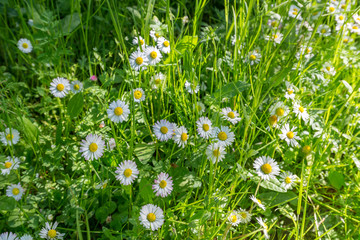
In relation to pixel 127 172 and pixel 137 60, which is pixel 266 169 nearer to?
pixel 127 172

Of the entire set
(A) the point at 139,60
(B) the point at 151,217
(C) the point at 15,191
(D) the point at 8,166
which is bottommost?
(B) the point at 151,217

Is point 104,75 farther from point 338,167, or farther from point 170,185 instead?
point 338,167

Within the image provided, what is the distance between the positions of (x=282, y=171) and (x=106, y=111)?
0.80 metres

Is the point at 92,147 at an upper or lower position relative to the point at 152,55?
lower

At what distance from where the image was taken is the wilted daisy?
1084mm

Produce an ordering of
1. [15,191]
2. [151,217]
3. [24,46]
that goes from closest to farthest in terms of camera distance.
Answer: [151,217] → [15,191] → [24,46]

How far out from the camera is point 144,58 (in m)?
1.44

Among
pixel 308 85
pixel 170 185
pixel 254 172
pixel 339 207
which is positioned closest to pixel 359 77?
pixel 308 85

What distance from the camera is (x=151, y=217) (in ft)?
3.59

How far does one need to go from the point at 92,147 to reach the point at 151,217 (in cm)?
33

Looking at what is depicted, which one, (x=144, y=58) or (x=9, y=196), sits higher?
(x=144, y=58)

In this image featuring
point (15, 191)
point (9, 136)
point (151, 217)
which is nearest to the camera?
point (151, 217)

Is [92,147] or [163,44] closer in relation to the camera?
[92,147]

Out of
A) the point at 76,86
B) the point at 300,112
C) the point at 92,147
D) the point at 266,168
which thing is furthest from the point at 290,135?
the point at 76,86
